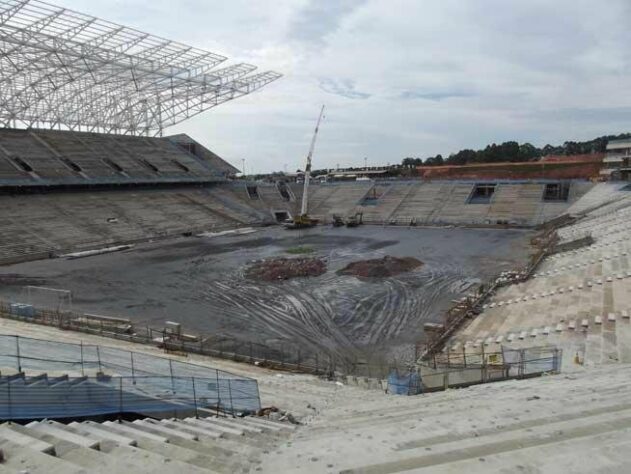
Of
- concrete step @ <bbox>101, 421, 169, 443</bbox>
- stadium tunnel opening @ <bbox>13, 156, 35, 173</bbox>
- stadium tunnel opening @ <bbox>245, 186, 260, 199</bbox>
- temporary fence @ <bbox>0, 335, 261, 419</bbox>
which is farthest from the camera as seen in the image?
stadium tunnel opening @ <bbox>245, 186, 260, 199</bbox>

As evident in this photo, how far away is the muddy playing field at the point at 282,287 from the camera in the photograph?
17641mm

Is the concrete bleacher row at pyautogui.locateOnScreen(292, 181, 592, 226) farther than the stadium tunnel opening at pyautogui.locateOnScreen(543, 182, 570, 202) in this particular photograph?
No

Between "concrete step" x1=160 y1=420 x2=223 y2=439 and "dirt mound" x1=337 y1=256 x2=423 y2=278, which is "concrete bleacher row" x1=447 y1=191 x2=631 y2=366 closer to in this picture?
"dirt mound" x1=337 y1=256 x2=423 y2=278

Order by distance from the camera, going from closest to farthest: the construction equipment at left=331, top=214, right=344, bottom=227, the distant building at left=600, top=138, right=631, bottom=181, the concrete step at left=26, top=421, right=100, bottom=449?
the concrete step at left=26, top=421, right=100, bottom=449 < the distant building at left=600, top=138, right=631, bottom=181 < the construction equipment at left=331, top=214, right=344, bottom=227

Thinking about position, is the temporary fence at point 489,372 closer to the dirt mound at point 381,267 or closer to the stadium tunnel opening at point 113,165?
the dirt mound at point 381,267

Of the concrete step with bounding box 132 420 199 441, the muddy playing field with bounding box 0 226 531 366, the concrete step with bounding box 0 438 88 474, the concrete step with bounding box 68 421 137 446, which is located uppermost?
the concrete step with bounding box 0 438 88 474

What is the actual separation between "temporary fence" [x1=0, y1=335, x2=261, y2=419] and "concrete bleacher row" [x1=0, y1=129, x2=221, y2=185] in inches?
1513

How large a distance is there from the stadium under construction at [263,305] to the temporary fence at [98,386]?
0.14 feet

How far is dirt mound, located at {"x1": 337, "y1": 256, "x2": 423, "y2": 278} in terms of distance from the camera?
2611 centimetres

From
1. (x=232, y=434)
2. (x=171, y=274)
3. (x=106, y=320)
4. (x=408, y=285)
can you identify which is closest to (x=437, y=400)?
(x=232, y=434)

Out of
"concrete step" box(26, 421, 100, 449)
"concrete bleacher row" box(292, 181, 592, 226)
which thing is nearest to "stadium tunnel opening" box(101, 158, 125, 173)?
"concrete bleacher row" box(292, 181, 592, 226)

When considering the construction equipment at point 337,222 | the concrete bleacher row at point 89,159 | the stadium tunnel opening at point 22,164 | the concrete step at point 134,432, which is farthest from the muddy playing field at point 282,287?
the stadium tunnel opening at point 22,164

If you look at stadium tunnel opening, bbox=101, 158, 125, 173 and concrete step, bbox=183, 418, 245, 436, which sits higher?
stadium tunnel opening, bbox=101, 158, 125, 173

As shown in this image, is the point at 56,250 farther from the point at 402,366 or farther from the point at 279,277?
the point at 402,366
